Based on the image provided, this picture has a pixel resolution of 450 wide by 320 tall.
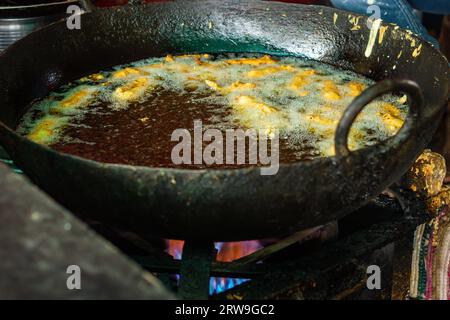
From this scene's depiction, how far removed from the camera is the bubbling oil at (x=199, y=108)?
2.02 metres

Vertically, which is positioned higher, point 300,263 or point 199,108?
point 199,108

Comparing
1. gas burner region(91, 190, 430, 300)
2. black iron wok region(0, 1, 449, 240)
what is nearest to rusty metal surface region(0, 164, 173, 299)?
black iron wok region(0, 1, 449, 240)

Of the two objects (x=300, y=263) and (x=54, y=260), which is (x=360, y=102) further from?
(x=54, y=260)

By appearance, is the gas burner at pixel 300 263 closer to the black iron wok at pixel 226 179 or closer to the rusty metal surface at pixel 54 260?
the black iron wok at pixel 226 179

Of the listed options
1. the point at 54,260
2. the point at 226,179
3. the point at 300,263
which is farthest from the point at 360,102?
the point at 54,260

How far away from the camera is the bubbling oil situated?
6.61 ft

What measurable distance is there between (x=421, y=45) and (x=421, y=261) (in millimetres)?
837

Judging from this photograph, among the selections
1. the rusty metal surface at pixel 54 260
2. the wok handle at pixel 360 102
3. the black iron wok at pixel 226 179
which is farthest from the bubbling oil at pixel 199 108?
the rusty metal surface at pixel 54 260

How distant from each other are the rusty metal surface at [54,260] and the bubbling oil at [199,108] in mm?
995

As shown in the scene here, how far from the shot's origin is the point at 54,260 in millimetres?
783

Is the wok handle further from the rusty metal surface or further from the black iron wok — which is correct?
the rusty metal surface

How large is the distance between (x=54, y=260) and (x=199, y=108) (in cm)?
155

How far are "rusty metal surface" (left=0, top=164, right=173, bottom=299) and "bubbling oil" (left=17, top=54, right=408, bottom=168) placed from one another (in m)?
0.99
